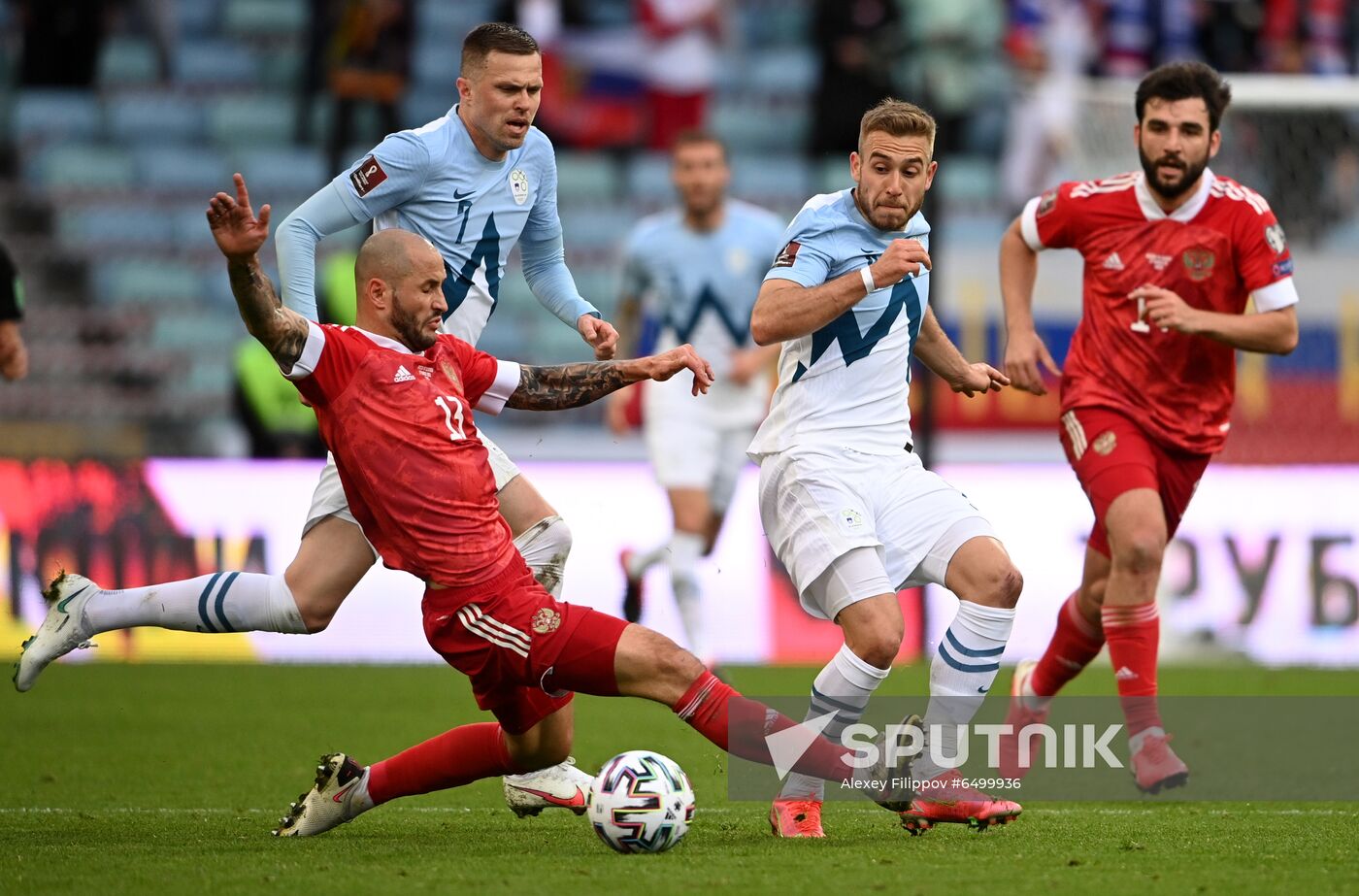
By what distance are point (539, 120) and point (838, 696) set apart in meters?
11.8

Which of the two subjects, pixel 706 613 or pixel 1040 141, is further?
pixel 1040 141

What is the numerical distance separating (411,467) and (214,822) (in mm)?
1511

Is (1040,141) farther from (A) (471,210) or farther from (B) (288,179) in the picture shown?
(A) (471,210)

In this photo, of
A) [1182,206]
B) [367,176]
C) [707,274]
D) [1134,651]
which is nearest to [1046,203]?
[1182,206]

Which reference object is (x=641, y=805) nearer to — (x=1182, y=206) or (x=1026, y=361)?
(x=1026, y=361)

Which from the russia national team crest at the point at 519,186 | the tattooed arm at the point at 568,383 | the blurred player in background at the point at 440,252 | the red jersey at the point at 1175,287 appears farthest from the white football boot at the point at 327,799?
the red jersey at the point at 1175,287

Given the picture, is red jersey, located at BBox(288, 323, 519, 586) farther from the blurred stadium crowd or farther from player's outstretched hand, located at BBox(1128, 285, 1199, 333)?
the blurred stadium crowd

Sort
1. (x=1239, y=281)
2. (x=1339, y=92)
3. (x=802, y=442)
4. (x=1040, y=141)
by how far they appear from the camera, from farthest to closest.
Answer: (x=1040, y=141) < (x=1339, y=92) < (x=1239, y=281) < (x=802, y=442)

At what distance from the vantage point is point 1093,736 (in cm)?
801

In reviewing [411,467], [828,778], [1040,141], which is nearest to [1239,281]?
[828,778]

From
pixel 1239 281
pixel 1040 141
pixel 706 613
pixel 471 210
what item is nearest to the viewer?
pixel 471 210

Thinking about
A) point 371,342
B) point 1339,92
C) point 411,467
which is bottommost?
point 411,467

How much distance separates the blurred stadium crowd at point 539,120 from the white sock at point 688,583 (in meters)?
4.54

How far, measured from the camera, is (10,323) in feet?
28.0
